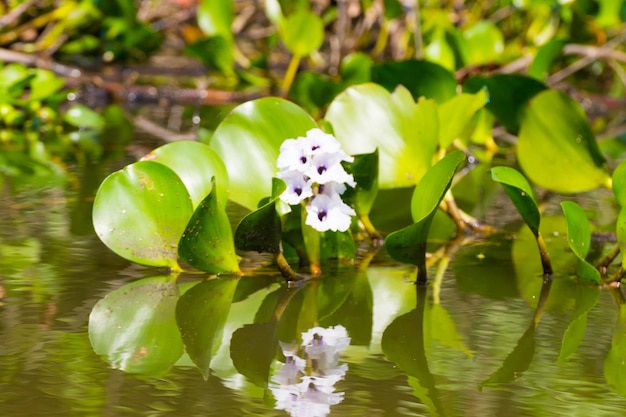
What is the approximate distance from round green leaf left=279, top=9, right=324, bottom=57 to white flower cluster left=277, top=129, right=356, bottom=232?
1.39 meters

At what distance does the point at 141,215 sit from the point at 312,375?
369mm

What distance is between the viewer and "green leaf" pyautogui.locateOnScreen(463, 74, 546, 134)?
1.68 meters

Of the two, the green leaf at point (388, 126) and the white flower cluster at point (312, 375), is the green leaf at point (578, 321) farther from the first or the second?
the green leaf at point (388, 126)

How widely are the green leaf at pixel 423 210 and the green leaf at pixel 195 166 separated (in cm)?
20

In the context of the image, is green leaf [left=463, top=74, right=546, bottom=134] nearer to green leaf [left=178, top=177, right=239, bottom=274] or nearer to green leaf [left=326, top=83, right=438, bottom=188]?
green leaf [left=326, top=83, right=438, bottom=188]

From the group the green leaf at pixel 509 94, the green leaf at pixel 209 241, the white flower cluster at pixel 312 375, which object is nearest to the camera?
the white flower cluster at pixel 312 375

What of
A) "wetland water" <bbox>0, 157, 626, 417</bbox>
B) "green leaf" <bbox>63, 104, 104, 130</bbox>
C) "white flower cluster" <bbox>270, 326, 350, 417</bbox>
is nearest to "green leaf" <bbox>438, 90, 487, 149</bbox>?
"wetland water" <bbox>0, 157, 626, 417</bbox>

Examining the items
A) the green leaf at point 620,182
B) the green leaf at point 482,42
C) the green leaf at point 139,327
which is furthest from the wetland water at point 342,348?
the green leaf at point 482,42

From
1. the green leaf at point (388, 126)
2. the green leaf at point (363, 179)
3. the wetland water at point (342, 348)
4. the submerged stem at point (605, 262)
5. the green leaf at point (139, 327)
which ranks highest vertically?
the green leaf at point (388, 126)

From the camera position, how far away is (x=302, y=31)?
2445 mm

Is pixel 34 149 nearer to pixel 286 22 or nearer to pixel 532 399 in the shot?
pixel 286 22

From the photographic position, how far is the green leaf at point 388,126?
54.1 inches

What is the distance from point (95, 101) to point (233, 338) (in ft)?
6.99

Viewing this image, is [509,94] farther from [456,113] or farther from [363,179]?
[363,179]
